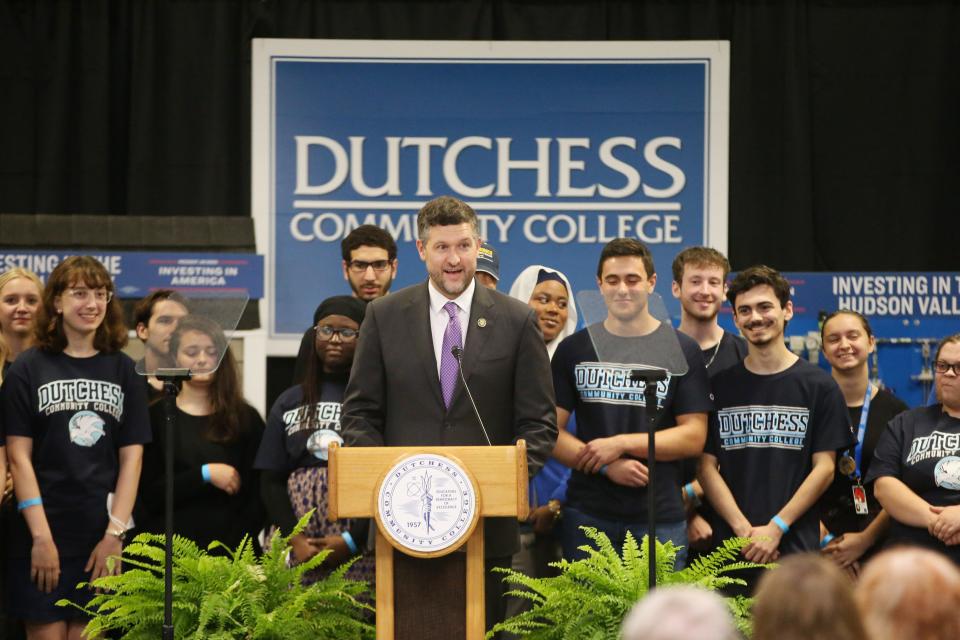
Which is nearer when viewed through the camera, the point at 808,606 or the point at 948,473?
the point at 808,606

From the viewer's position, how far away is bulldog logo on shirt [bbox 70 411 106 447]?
463 cm

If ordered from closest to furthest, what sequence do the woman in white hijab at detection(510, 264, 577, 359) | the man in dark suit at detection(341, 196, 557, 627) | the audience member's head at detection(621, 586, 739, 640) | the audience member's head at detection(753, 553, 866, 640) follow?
the audience member's head at detection(621, 586, 739, 640)
the audience member's head at detection(753, 553, 866, 640)
the man in dark suit at detection(341, 196, 557, 627)
the woman in white hijab at detection(510, 264, 577, 359)

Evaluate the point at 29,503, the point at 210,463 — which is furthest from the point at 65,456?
the point at 210,463

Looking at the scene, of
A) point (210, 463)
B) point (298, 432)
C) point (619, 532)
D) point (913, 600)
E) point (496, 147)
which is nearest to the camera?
point (913, 600)

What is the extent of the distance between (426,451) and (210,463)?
5.64 ft

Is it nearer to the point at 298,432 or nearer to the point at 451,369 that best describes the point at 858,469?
the point at 451,369

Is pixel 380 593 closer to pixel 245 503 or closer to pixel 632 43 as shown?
pixel 245 503

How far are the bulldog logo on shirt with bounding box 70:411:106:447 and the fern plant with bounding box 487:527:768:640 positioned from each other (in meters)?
1.88

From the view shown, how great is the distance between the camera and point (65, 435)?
462 cm

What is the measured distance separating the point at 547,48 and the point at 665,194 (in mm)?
1117

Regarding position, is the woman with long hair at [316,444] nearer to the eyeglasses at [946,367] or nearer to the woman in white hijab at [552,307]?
the woman in white hijab at [552,307]

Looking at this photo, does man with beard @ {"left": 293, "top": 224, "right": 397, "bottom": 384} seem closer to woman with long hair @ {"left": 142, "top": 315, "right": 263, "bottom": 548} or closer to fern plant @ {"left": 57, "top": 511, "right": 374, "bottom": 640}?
woman with long hair @ {"left": 142, "top": 315, "right": 263, "bottom": 548}

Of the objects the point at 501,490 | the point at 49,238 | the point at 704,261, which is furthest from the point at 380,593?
the point at 49,238

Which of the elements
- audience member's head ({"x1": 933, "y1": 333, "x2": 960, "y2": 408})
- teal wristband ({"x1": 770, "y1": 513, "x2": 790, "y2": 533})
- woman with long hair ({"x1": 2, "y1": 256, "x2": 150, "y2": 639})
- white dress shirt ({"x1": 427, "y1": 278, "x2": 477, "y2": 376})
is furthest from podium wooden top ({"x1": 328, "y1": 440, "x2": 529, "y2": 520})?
audience member's head ({"x1": 933, "y1": 333, "x2": 960, "y2": 408})
